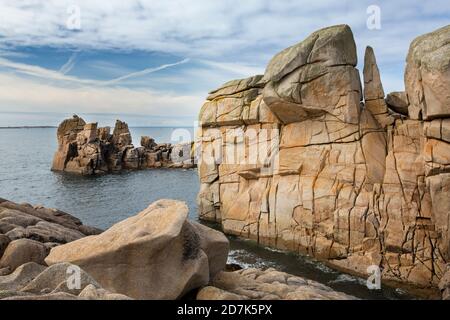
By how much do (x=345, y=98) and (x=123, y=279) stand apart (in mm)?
22913

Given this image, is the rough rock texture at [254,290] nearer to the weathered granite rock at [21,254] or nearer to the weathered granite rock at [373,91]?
the weathered granite rock at [21,254]

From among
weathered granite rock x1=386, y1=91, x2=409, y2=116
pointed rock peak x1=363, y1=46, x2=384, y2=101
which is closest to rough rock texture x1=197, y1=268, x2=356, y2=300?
weathered granite rock x1=386, y1=91, x2=409, y2=116

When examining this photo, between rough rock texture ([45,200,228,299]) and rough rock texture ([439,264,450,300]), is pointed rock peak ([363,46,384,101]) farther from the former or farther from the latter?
rough rock texture ([45,200,228,299])

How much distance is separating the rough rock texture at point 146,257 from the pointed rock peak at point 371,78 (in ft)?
72.5

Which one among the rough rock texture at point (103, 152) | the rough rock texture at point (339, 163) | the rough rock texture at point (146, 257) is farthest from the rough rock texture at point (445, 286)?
the rough rock texture at point (103, 152)

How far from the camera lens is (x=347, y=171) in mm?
28531

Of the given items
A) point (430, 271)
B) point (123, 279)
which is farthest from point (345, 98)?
point (123, 279)

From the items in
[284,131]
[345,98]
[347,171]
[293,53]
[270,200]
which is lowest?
[270,200]

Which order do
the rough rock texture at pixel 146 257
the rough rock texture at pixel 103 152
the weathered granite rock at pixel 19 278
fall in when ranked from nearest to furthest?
the weathered granite rock at pixel 19 278
the rough rock texture at pixel 146 257
the rough rock texture at pixel 103 152

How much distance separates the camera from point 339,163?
95.5 feet

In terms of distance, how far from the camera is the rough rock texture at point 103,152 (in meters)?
81.8

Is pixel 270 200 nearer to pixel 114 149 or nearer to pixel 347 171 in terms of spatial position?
pixel 347 171

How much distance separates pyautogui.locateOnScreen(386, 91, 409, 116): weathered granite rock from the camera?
1108 inches

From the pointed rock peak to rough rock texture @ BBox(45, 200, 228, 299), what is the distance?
22.1 metres
